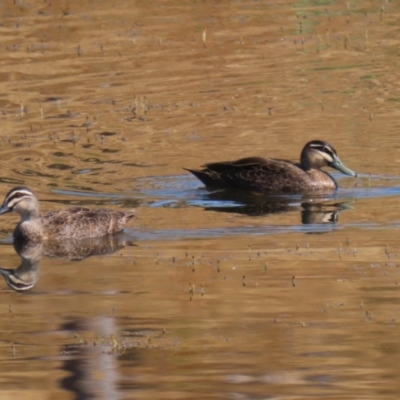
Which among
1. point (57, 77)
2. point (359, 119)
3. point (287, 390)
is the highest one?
point (57, 77)

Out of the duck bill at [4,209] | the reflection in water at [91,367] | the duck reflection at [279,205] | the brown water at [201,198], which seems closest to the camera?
the reflection in water at [91,367]

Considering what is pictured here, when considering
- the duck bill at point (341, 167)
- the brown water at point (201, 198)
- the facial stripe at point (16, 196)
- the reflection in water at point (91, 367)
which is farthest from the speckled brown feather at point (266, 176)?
the reflection in water at point (91, 367)

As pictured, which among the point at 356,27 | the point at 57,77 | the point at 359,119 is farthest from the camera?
the point at 356,27

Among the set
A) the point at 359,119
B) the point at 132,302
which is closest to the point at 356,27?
the point at 359,119

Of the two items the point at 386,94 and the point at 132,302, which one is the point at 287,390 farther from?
the point at 386,94

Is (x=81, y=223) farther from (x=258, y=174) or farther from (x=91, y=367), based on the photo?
(x=91, y=367)

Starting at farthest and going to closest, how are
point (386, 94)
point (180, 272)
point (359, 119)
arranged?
1. point (386, 94)
2. point (359, 119)
3. point (180, 272)

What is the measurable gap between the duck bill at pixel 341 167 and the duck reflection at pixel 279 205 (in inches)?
20.6

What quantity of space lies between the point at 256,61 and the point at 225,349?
42.8 feet

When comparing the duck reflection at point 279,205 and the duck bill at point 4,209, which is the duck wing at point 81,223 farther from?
the duck reflection at point 279,205

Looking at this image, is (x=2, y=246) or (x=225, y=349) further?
(x=2, y=246)

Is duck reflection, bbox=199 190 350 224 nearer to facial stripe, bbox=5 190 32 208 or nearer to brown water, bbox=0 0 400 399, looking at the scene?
brown water, bbox=0 0 400 399

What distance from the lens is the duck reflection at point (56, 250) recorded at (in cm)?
1198

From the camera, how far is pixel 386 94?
1962cm
